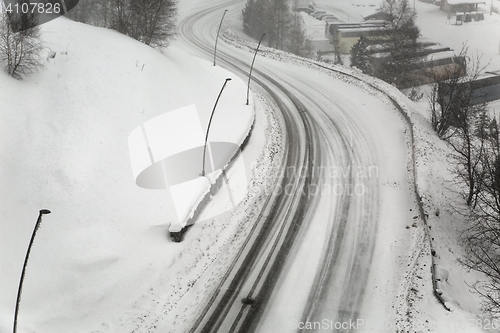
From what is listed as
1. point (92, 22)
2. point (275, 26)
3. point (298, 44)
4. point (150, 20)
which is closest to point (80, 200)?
point (150, 20)

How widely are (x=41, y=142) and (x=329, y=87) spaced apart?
30.8 metres

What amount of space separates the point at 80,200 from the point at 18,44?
38.6 feet

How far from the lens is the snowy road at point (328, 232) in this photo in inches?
770

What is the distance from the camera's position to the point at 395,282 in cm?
2111

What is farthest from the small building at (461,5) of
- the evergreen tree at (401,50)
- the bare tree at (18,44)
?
the bare tree at (18,44)

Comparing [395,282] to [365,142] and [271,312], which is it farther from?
[365,142]

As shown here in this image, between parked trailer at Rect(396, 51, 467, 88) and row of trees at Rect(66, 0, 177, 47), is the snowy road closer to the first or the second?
row of trees at Rect(66, 0, 177, 47)

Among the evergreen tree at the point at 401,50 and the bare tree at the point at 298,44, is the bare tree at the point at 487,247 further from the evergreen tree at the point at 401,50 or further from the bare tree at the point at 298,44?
the bare tree at the point at 298,44

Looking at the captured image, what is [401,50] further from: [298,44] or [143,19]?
[143,19]

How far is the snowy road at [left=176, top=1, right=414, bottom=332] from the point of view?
64.2ft

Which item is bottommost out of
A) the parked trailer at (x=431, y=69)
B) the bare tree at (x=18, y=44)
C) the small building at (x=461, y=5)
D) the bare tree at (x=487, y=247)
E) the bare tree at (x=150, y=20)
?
the bare tree at (x=487, y=247)

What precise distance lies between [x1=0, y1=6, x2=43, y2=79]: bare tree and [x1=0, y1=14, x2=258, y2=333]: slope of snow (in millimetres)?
955

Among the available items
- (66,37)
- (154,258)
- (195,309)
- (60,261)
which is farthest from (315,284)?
(66,37)

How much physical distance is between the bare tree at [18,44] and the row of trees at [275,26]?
193 feet
